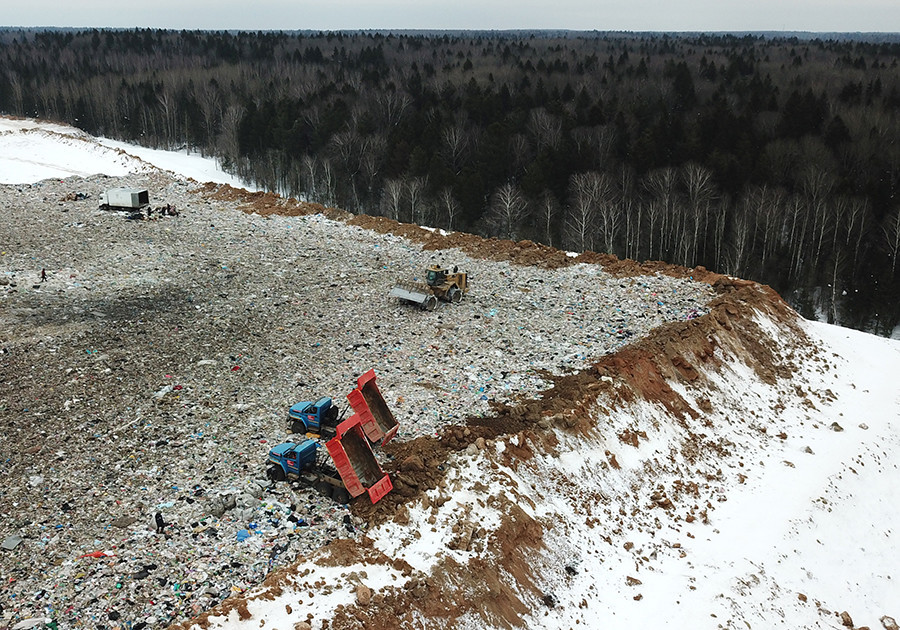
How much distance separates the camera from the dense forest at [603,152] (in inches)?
1220

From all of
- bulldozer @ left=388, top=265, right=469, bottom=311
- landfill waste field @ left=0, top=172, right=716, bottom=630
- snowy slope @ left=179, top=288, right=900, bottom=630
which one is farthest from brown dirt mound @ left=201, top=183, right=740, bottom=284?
snowy slope @ left=179, top=288, right=900, bottom=630

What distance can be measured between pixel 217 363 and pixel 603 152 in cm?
3328

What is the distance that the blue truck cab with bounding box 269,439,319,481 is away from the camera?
8.37 metres

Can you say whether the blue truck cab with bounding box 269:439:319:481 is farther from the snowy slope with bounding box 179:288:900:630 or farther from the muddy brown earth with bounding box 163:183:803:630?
the snowy slope with bounding box 179:288:900:630

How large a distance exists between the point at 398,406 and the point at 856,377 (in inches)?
462

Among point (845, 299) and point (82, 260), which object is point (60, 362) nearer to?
point (82, 260)

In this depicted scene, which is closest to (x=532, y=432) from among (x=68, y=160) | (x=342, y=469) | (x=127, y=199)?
(x=342, y=469)

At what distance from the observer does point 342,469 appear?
8.01 metres

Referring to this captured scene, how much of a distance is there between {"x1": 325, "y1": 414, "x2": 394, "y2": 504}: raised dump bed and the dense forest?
24.8 meters

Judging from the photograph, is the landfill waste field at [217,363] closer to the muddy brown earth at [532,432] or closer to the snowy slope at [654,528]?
the muddy brown earth at [532,432]

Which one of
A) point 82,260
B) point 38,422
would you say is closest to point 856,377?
point 38,422

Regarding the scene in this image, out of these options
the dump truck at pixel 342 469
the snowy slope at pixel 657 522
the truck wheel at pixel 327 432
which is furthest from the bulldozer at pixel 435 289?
the dump truck at pixel 342 469

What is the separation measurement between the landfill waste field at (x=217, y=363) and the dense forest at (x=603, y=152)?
621 inches

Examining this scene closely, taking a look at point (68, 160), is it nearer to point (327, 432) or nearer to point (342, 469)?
point (327, 432)
